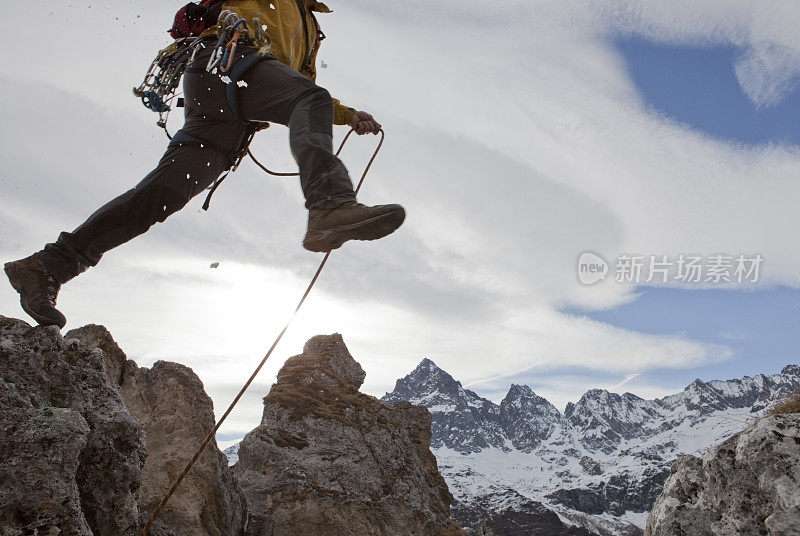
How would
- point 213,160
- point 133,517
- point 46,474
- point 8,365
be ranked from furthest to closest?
point 213,160 < point 133,517 < point 8,365 < point 46,474

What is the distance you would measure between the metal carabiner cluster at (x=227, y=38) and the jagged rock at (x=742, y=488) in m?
5.84

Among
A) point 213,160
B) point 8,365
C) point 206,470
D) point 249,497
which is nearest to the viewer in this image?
point 8,365

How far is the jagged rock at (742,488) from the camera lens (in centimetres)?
505

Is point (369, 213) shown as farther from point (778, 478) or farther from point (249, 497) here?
point (249, 497)

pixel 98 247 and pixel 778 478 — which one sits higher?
pixel 778 478

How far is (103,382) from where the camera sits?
179 inches

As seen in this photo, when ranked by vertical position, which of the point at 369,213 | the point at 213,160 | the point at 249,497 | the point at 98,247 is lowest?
the point at 249,497

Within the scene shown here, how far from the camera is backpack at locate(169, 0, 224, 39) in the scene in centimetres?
497

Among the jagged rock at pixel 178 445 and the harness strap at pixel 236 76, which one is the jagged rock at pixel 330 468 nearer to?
the jagged rock at pixel 178 445

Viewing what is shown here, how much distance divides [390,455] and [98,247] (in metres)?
14.9

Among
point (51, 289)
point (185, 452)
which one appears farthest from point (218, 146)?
point (185, 452)

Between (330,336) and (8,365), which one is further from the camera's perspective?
(330,336)

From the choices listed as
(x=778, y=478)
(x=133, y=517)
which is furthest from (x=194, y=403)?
(x=778, y=478)

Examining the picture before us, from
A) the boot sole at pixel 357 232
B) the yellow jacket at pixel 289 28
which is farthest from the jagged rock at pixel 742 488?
the yellow jacket at pixel 289 28
